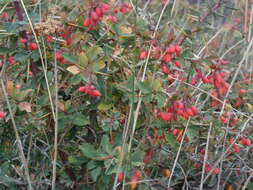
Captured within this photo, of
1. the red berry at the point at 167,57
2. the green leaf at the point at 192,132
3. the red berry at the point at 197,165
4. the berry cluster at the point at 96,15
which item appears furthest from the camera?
the red berry at the point at 197,165

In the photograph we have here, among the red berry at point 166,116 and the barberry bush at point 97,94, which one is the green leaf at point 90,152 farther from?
the red berry at point 166,116

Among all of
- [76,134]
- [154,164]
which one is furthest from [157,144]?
[76,134]

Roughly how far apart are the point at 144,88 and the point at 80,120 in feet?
0.74

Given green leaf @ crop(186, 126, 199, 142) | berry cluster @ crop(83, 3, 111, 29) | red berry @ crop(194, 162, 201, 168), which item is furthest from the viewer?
red berry @ crop(194, 162, 201, 168)

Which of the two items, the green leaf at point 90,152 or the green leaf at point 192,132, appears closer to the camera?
the green leaf at point 90,152

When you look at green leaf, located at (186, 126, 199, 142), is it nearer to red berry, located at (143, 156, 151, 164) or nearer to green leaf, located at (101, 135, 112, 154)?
red berry, located at (143, 156, 151, 164)

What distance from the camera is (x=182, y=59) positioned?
4.98 ft

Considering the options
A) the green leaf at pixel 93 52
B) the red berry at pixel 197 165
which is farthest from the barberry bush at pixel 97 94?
the red berry at pixel 197 165

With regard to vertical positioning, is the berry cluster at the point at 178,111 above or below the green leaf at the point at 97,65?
below

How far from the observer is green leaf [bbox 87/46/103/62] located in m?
1.38

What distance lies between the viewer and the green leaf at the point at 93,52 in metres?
1.38

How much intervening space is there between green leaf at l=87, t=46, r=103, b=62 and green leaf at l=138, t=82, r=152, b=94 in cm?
16

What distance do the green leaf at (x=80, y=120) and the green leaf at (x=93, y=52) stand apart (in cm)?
19

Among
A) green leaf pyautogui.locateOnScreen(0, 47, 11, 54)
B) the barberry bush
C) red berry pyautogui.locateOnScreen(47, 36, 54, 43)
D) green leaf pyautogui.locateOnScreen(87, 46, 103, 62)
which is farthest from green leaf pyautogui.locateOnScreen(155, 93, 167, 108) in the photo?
green leaf pyautogui.locateOnScreen(0, 47, 11, 54)
